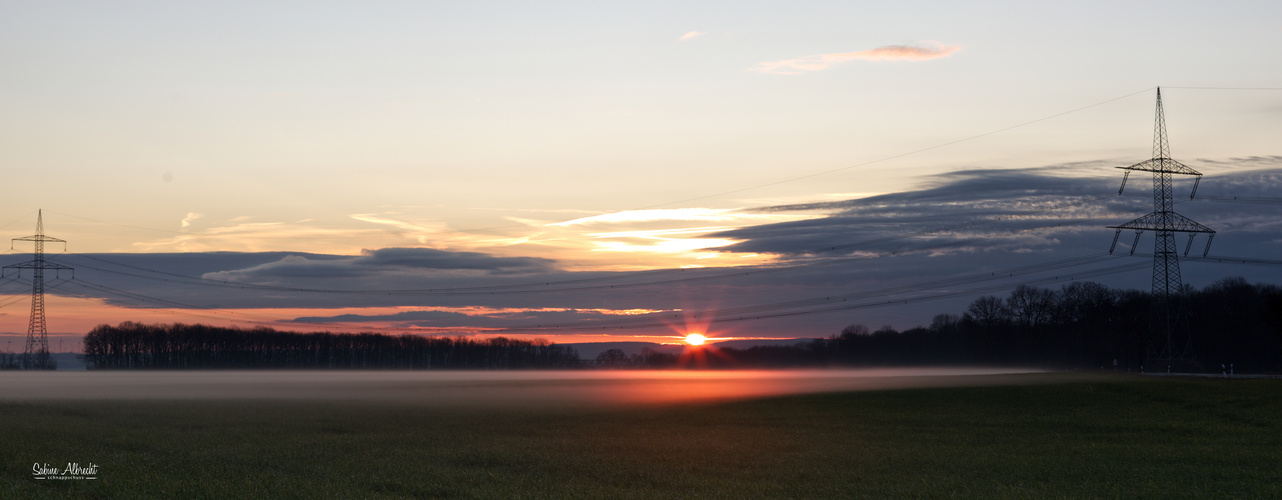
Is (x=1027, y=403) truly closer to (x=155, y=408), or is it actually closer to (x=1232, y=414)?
(x=1232, y=414)

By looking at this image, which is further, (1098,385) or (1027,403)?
(1098,385)

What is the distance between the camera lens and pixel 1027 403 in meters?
56.7

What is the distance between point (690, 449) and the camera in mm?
35812

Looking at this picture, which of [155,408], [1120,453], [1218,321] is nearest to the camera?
[1120,453]

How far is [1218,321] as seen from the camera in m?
146

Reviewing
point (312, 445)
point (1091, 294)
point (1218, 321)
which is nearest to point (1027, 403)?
point (312, 445)

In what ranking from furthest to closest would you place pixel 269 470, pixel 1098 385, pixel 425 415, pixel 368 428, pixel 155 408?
pixel 1098 385 < pixel 155 408 < pixel 425 415 < pixel 368 428 < pixel 269 470

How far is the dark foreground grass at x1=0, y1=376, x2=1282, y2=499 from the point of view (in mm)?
26500

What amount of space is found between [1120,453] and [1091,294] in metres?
156

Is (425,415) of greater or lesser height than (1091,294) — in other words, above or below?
below

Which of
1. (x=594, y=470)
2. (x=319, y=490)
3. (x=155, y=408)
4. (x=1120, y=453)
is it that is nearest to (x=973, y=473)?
(x=1120, y=453)

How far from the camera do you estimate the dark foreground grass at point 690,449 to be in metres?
26.5

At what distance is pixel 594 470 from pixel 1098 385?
5022 centimetres

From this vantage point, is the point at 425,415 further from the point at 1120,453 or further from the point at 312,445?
the point at 1120,453
